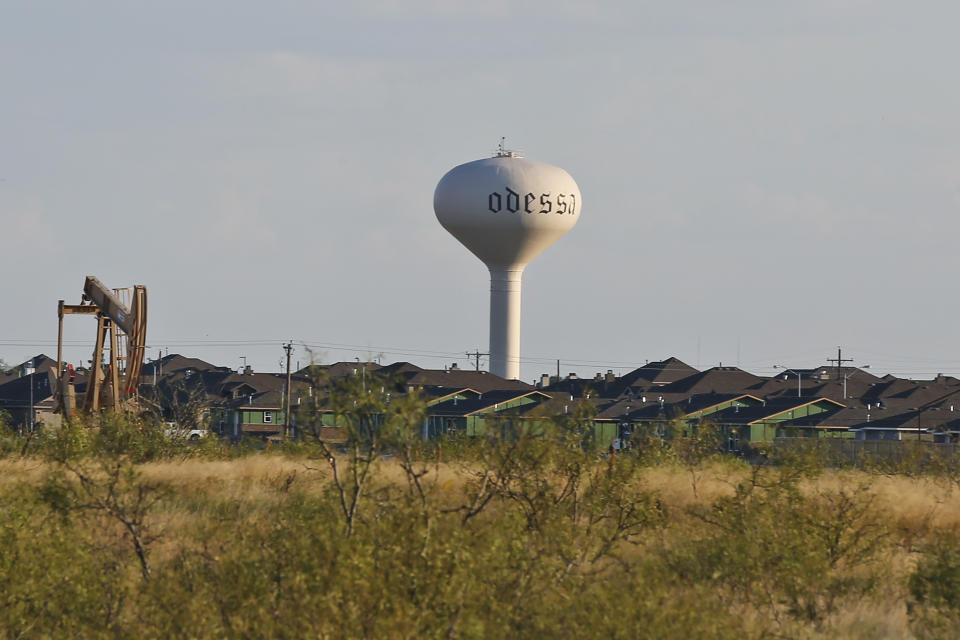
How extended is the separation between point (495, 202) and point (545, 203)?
4.01m

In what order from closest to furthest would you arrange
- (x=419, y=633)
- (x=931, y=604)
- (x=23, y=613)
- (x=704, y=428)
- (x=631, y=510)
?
(x=419, y=633), (x=23, y=613), (x=931, y=604), (x=631, y=510), (x=704, y=428)

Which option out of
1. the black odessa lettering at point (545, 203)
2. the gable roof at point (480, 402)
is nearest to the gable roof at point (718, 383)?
the gable roof at point (480, 402)

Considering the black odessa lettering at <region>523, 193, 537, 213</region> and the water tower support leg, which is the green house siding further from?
the water tower support leg

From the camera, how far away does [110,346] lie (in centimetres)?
5556

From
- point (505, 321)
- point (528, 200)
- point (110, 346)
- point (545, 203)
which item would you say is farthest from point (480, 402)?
point (110, 346)

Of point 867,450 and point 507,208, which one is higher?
point 507,208

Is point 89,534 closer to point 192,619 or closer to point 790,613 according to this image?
point 192,619

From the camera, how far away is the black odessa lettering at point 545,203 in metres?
96.6

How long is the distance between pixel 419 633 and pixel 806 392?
94800 millimetres

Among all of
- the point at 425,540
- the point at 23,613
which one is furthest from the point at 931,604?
the point at 23,613

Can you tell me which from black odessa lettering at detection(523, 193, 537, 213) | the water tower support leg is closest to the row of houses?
the water tower support leg

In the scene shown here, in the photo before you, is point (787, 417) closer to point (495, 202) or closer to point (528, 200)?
point (528, 200)

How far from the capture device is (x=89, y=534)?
2002 cm

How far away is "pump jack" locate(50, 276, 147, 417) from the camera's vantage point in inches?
2106
